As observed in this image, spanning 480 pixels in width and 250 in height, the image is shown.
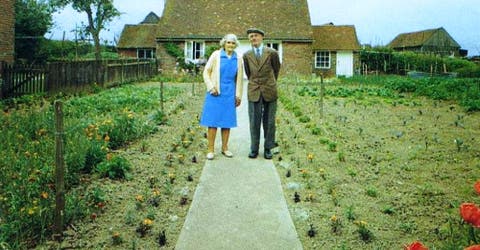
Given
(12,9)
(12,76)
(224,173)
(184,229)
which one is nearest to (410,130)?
(224,173)

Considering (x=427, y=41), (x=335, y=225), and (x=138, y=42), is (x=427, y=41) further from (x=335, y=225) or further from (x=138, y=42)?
(x=335, y=225)

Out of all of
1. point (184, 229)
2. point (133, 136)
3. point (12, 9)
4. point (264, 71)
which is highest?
point (12, 9)

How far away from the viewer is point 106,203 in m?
5.41

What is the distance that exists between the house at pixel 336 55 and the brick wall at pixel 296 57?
389cm

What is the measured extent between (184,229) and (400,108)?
11.8m

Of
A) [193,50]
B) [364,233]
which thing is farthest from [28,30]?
[364,233]

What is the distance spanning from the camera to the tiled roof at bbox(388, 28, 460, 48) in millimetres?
59375

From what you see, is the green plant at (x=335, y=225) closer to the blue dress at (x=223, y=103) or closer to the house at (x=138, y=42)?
the blue dress at (x=223, y=103)

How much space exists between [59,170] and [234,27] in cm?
3056

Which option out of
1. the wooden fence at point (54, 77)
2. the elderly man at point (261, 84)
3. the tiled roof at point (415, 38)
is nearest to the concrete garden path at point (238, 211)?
the elderly man at point (261, 84)

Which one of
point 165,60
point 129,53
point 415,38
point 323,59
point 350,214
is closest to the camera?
point 350,214

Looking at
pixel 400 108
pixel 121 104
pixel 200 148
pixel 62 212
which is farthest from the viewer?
pixel 400 108

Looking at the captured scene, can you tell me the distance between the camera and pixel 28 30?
102ft

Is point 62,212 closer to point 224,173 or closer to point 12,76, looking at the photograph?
point 224,173
